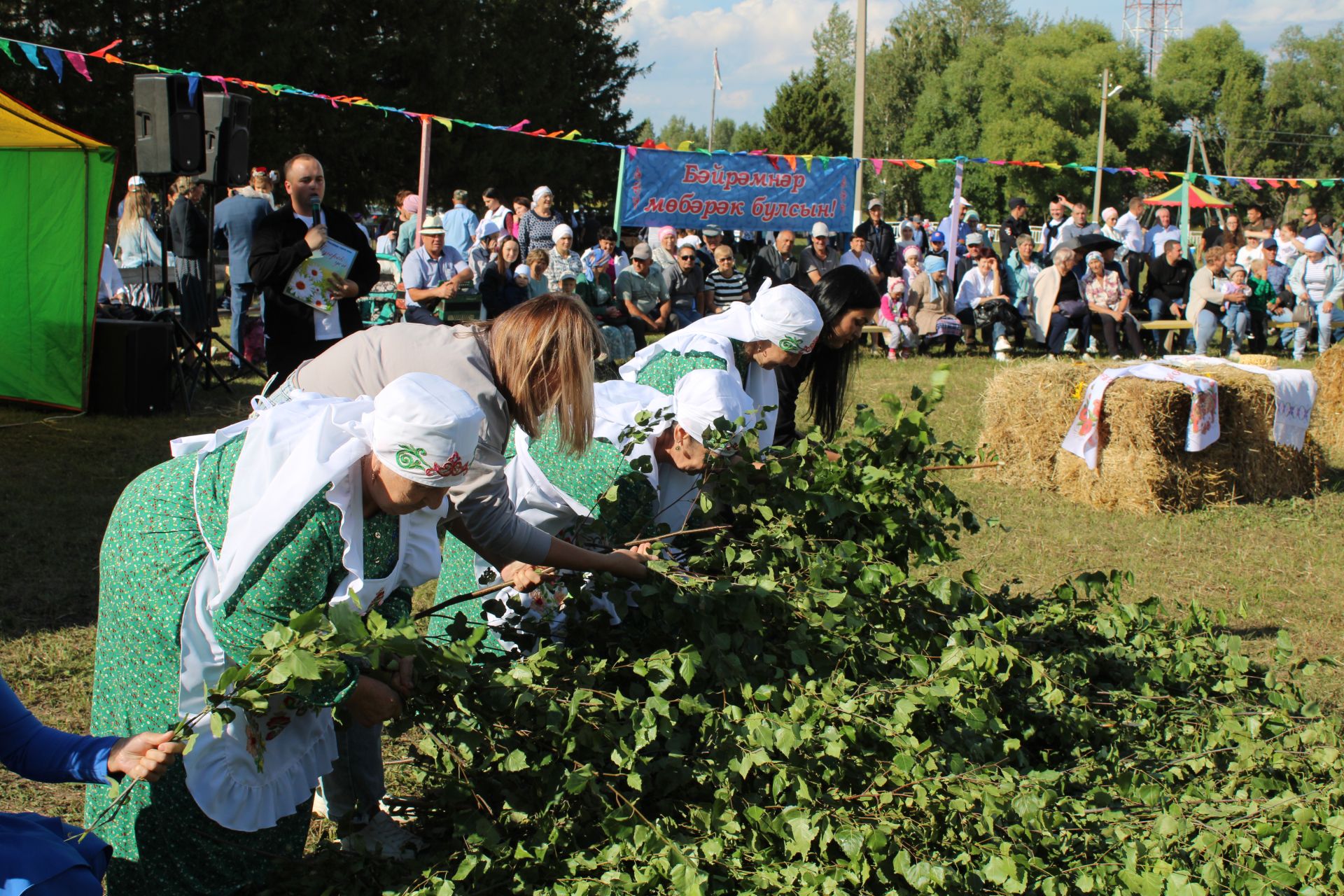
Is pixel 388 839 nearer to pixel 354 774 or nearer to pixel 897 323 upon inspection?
pixel 354 774

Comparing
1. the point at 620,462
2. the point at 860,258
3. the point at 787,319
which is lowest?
the point at 620,462

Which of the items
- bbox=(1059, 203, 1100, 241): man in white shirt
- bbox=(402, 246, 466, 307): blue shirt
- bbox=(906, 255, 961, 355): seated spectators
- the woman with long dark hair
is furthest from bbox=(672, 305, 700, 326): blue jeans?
the woman with long dark hair

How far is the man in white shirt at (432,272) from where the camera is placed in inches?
377

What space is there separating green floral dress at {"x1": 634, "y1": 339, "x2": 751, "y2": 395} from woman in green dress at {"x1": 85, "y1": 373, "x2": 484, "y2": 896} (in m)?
1.19

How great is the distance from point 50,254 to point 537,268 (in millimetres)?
4622

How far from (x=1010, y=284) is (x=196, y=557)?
13344 millimetres

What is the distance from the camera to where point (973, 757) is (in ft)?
9.02

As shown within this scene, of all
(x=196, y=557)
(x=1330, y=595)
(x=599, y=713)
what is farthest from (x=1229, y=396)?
(x=196, y=557)

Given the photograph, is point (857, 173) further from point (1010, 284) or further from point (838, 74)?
point (838, 74)

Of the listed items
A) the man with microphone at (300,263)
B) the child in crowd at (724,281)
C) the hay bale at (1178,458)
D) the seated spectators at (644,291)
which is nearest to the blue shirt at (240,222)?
the seated spectators at (644,291)

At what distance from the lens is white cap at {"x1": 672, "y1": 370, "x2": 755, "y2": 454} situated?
10.6ft

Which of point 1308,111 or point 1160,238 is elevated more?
point 1308,111

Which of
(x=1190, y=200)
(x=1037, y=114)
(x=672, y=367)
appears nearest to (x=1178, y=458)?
(x=672, y=367)

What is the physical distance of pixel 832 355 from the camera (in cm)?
427
